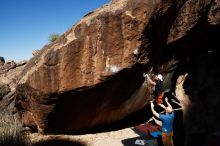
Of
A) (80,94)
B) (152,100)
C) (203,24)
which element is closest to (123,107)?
(152,100)

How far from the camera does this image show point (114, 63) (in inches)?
257

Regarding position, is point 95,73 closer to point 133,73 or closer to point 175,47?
point 133,73

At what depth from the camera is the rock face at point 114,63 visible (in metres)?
6.44

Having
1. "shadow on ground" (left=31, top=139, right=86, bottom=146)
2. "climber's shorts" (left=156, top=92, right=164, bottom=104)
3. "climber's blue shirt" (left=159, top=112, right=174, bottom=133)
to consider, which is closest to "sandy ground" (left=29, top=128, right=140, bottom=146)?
"shadow on ground" (left=31, top=139, right=86, bottom=146)

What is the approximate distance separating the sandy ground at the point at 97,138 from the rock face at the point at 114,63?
30cm

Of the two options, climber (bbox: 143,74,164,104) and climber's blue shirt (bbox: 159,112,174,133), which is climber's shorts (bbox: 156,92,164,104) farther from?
climber's blue shirt (bbox: 159,112,174,133)

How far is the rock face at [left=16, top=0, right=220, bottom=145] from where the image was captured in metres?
6.44

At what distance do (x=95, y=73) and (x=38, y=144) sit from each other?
8.51 feet

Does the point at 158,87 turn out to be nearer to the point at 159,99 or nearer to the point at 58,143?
the point at 159,99

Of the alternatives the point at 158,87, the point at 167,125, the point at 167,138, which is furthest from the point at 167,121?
the point at 158,87

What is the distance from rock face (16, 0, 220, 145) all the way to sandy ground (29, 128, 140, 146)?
0.99ft

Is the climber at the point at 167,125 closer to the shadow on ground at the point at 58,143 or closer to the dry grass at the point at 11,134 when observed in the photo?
the shadow on ground at the point at 58,143

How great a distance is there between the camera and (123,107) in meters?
7.55

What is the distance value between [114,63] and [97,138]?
2.32 m
